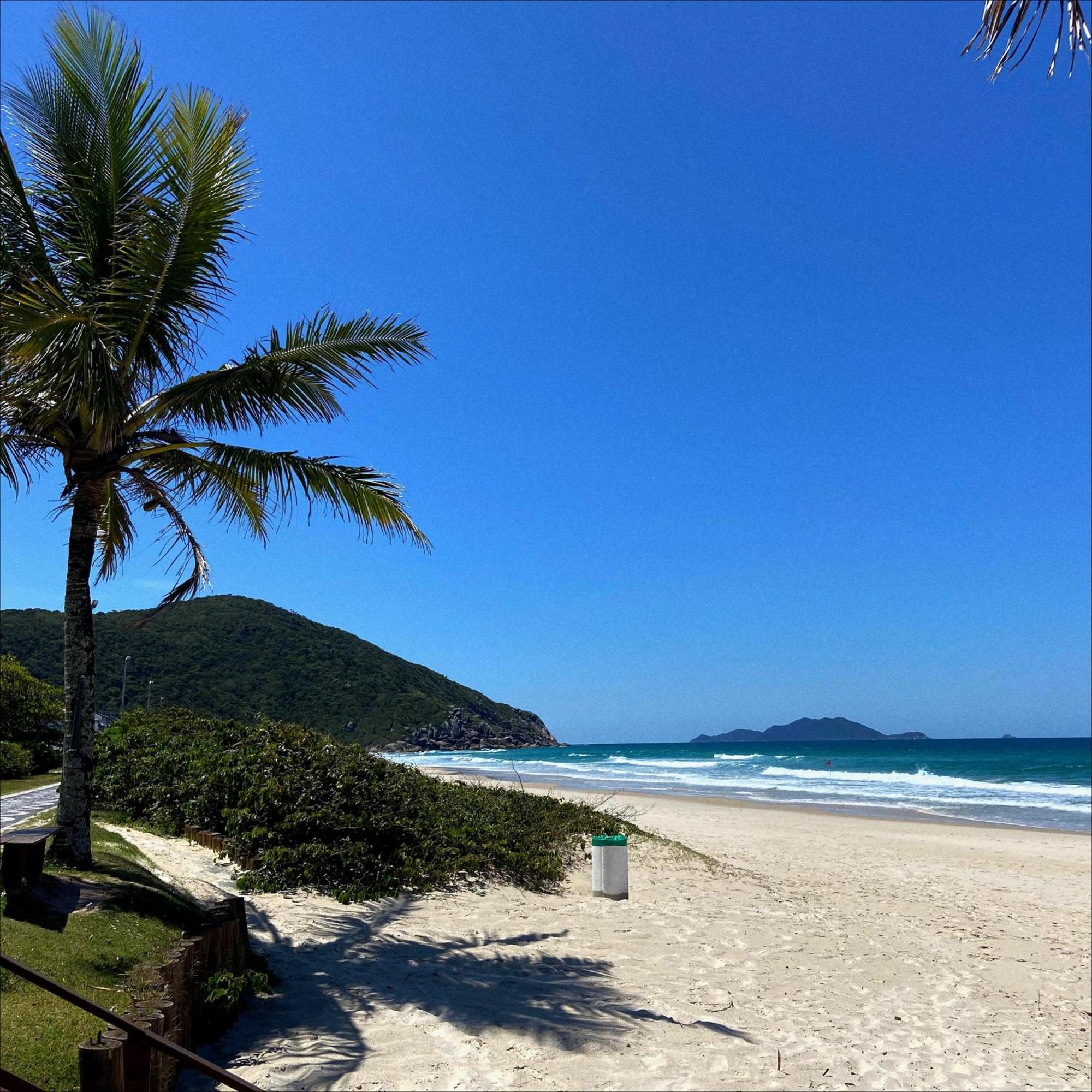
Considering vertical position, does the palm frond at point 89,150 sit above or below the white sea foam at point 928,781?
above

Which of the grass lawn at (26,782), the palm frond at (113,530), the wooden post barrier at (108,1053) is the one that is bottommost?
the grass lawn at (26,782)

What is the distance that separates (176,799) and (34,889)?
17.2 ft

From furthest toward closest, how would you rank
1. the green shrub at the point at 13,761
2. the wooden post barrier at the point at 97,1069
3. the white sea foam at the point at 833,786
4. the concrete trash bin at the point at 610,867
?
the white sea foam at the point at 833,786, the green shrub at the point at 13,761, the concrete trash bin at the point at 610,867, the wooden post barrier at the point at 97,1069

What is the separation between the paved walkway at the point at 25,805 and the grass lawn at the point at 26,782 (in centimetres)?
22

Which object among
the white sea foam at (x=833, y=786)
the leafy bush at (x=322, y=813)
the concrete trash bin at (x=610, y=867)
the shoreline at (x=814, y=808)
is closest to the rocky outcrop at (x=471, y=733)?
the white sea foam at (x=833, y=786)

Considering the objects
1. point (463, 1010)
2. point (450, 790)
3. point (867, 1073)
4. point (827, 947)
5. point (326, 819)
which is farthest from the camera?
point (450, 790)

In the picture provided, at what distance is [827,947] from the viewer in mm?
7898

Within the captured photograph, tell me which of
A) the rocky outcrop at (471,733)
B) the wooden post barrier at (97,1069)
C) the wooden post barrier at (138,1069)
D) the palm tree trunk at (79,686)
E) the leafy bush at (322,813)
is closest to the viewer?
the wooden post barrier at (97,1069)

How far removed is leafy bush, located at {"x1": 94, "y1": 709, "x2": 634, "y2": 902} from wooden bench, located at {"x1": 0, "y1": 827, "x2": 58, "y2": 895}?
9.81 feet

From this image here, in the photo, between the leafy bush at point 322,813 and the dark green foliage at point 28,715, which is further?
the dark green foliage at point 28,715

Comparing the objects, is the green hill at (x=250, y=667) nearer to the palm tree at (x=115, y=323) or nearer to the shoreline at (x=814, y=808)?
the shoreline at (x=814, y=808)

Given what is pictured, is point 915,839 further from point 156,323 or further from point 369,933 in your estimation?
point 156,323

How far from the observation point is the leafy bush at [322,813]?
332 inches

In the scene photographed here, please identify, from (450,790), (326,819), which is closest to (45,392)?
(326,819)
